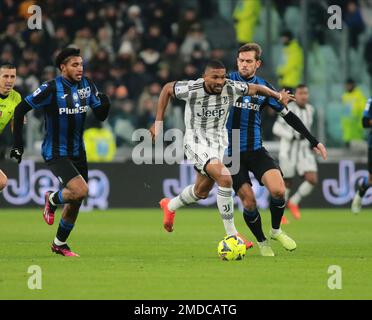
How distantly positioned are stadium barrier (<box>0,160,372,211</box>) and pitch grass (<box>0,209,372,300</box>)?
10.0 ft


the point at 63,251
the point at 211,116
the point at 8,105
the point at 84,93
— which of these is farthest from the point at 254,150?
the point at 8,105

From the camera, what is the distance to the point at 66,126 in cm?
1196

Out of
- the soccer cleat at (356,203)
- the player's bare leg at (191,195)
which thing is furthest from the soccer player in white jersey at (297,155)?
the player's bare leg at (191,195)

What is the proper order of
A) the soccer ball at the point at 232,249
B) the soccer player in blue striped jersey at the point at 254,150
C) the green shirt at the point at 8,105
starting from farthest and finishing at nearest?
the green shirt at the point at 8,105 < the soccer player in blue striped jersey at the point at 254,150 < the soccer ball at the point at 232,249

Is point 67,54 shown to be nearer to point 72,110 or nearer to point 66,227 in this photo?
point 72,110

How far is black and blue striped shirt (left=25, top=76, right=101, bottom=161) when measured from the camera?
1184 cm

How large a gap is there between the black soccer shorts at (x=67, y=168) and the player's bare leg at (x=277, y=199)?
196 centimetres

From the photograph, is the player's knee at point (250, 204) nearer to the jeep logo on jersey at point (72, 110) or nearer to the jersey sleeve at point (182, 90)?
the jersey sleeve at point (182, 90)

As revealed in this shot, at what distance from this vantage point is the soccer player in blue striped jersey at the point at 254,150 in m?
12.0

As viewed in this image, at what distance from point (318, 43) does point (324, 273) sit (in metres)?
13.4

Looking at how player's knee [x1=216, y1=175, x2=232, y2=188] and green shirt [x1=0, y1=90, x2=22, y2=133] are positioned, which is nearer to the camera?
player's knee [x1=216, y1=175, x2=232, y2=188]

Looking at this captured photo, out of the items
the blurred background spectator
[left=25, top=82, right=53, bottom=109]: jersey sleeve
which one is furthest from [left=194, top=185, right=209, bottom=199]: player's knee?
the blurred background spectator

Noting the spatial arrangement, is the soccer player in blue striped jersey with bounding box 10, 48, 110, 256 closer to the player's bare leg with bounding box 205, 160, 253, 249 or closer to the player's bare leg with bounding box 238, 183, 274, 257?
the player's bare leg with bounding box 205, 160, 253, 249
